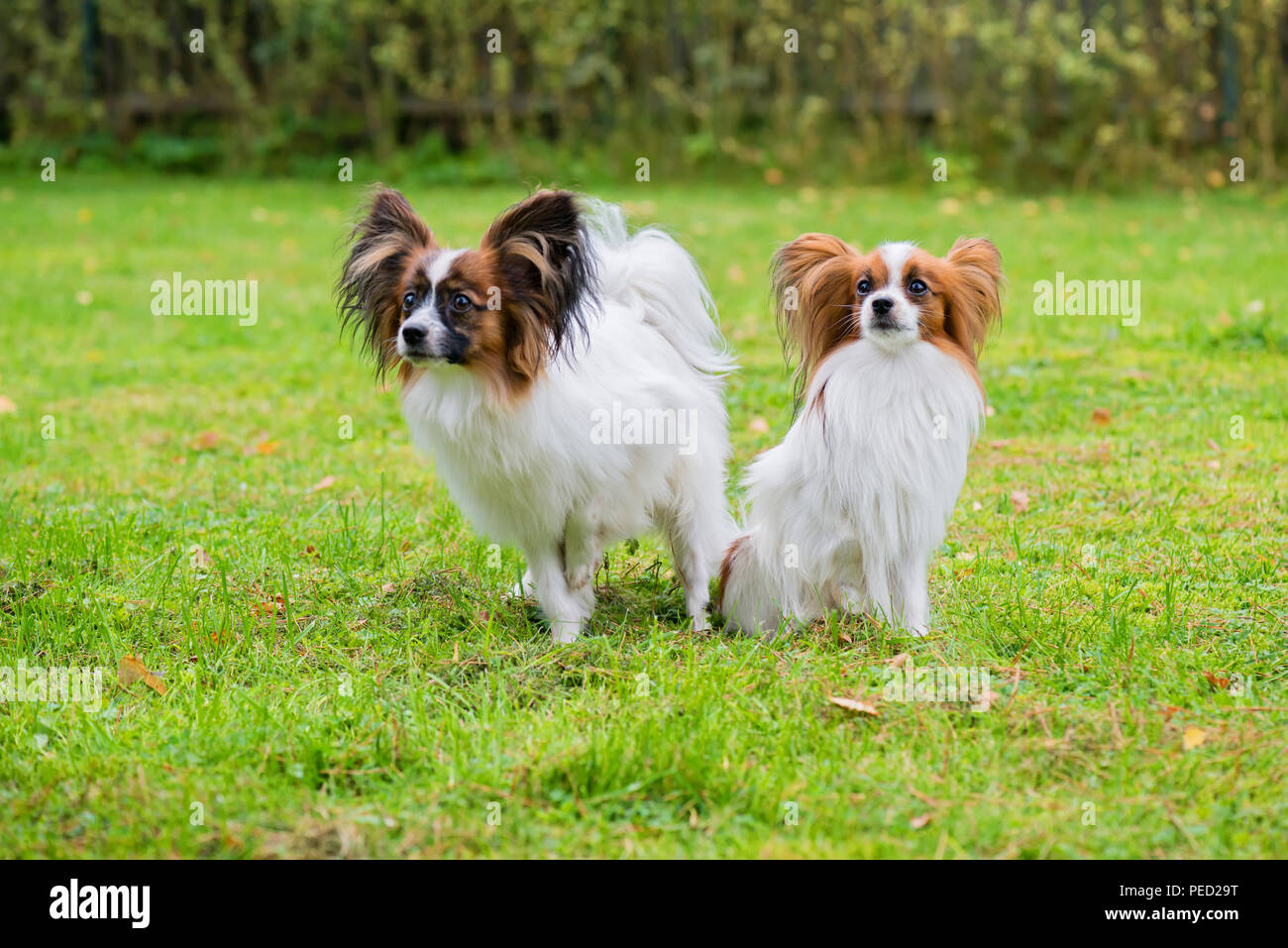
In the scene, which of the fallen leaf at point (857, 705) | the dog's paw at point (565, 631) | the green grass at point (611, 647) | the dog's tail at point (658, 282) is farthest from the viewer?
the dog's tail at point (658, 282)

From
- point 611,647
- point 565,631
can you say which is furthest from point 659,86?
point 611,647

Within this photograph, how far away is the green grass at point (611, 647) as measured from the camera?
313 centimetres

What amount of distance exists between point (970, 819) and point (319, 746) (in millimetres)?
1566

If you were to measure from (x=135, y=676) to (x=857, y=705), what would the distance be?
206 cm

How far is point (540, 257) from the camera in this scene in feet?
13.0

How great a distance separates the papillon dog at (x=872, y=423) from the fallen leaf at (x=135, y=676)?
181 cm

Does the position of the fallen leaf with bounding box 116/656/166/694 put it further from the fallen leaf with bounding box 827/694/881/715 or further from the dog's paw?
the fallen leaf with bounding box 827/694/881/715

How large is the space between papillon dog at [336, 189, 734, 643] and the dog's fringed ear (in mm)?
915

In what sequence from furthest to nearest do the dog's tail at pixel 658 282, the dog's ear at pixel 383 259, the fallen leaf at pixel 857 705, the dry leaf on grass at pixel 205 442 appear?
the dry leaf on grass at pixel 205 442, the dog's tail at pixel 658 282, the dog's ear at pixel 383 259, the fallen leaf at pixel 857 705

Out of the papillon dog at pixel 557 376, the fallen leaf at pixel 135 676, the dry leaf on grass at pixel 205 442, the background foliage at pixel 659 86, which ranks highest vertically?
the background foliage at pixel 659 86

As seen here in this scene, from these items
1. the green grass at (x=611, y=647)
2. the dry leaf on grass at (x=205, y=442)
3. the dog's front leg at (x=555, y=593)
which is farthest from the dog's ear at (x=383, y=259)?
the dry leaf on grass at (x=205, y=442)

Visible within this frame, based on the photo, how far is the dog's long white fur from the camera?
4.07 metres

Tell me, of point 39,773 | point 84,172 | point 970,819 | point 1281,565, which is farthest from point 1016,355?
point 84,172

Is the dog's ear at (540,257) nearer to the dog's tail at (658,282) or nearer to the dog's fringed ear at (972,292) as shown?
the dog's tail at (658,282)
